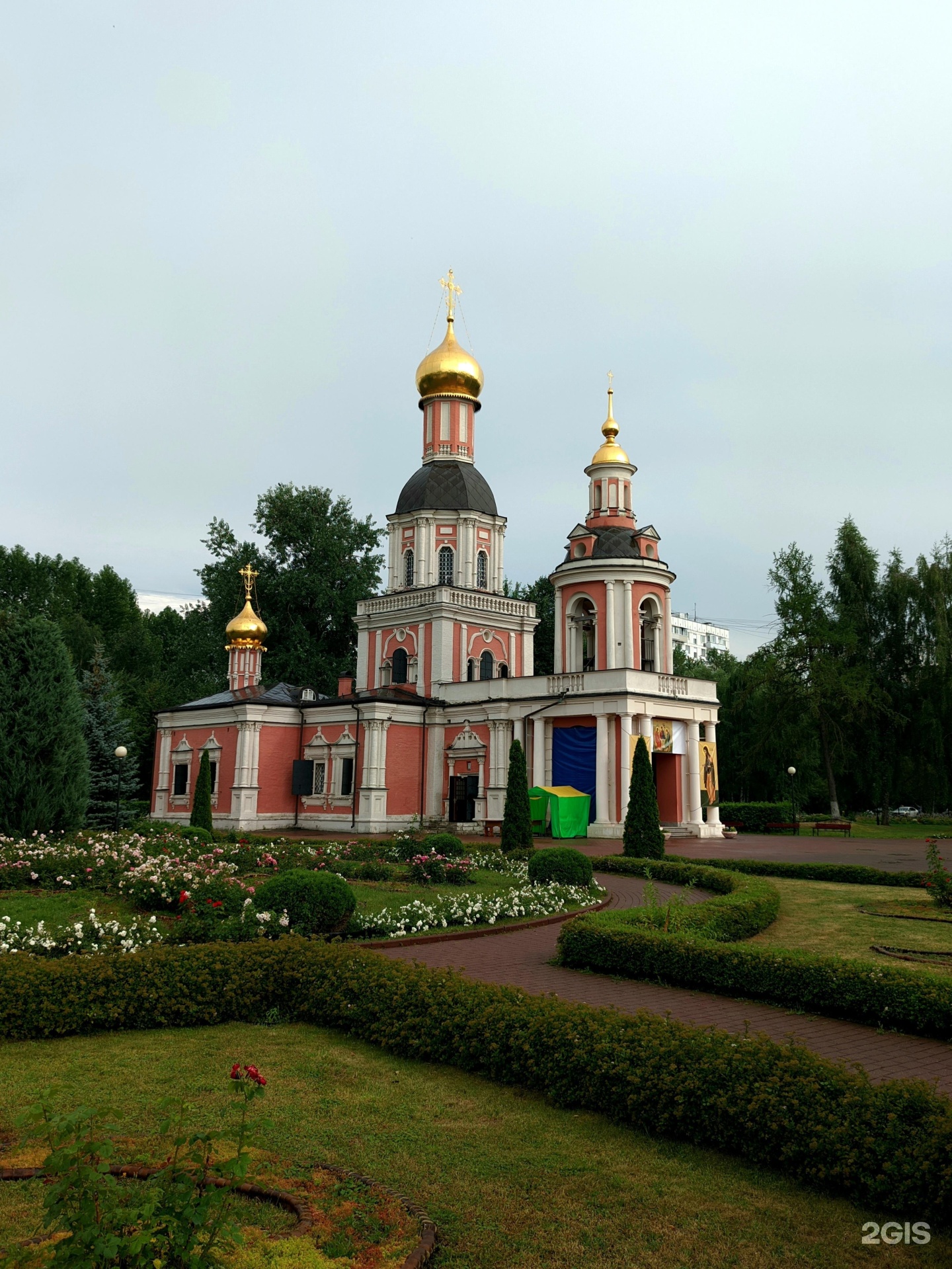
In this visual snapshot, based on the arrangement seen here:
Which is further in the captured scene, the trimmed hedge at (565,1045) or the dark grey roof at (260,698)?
the dark grey roof at (260,698)

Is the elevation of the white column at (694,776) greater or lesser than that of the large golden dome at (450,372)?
lesser

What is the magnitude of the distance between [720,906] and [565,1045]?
6864mm

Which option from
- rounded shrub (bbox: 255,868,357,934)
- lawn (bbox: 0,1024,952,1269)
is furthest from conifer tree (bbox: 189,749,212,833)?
lawn (bbox: 0,1024,952,1269)

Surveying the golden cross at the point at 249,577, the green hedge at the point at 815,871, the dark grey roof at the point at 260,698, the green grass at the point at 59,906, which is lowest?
the green grass at the point at 59,906

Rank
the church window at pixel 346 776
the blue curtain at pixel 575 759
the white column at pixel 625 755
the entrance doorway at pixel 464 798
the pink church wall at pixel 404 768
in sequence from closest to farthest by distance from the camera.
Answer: the white column at pixel 625 755 → the blue curtain at pixel 575 759 → the entrance doorway at pixel 464 798 → the pink church wall at pixel 404 768 → the church window at pixel 346 776

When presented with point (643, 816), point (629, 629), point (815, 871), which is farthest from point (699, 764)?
point (815, 871)

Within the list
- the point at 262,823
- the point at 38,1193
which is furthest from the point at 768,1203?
the point at 262,823

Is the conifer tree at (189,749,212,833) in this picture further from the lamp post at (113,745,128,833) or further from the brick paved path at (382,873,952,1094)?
the brick paved path at (382,873,952,1094)

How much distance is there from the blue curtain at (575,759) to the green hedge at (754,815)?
374 inches

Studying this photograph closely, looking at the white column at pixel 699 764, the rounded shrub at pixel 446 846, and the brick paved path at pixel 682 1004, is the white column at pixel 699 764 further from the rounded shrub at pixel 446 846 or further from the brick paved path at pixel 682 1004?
the brick paved path at pixel 682 1004

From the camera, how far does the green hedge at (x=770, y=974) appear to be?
27.7 ft

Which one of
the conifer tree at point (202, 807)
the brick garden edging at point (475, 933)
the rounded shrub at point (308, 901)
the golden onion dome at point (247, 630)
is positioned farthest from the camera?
the golden onion dome at point (247, 630)

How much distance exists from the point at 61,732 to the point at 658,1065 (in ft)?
41.5

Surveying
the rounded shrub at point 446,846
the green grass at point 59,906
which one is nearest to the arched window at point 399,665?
the rounded shrub at point 446,846
